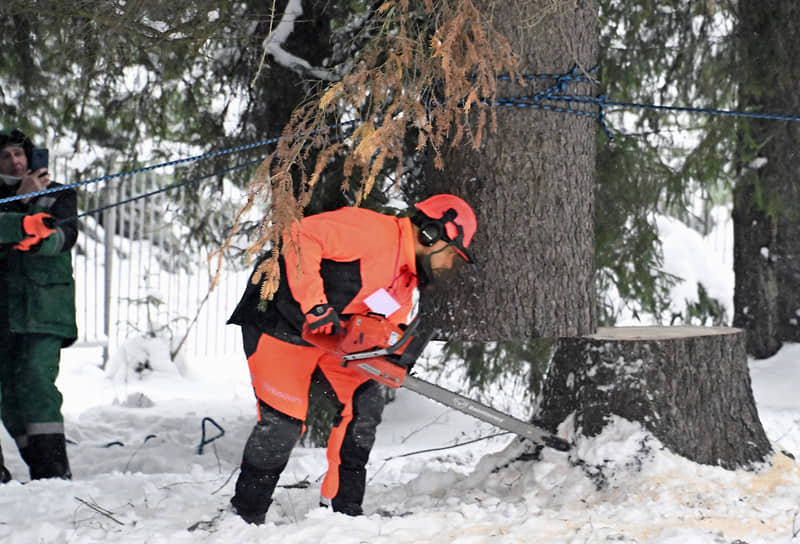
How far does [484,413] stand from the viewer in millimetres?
3135

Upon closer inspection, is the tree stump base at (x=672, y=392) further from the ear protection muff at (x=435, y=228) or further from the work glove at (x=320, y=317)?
the work glove at (x=320, y=317)

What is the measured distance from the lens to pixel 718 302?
274 inches

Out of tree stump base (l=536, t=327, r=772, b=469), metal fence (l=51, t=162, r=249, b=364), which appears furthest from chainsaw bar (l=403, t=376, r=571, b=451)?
metal fence (l=51, t=162, r=249, b=364)

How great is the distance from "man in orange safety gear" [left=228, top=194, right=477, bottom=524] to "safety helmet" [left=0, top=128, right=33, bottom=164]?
1756mm

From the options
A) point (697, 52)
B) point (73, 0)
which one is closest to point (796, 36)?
point (697, 52)

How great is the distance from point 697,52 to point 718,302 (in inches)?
92.5

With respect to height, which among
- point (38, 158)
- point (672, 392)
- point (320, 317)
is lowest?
point (672, 392)

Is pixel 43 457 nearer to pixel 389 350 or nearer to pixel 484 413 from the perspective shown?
pixel 389 350

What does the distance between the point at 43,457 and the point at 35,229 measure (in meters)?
1.10

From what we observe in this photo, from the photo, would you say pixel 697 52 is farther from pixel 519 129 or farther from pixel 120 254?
pixel 120 254

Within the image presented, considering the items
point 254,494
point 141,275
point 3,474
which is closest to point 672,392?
point 254,494

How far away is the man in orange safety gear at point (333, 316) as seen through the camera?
9.85ft

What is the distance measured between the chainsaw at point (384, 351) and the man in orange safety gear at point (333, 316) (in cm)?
7

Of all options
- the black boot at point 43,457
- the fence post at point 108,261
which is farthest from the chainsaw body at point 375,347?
the fence post at point 108,261
